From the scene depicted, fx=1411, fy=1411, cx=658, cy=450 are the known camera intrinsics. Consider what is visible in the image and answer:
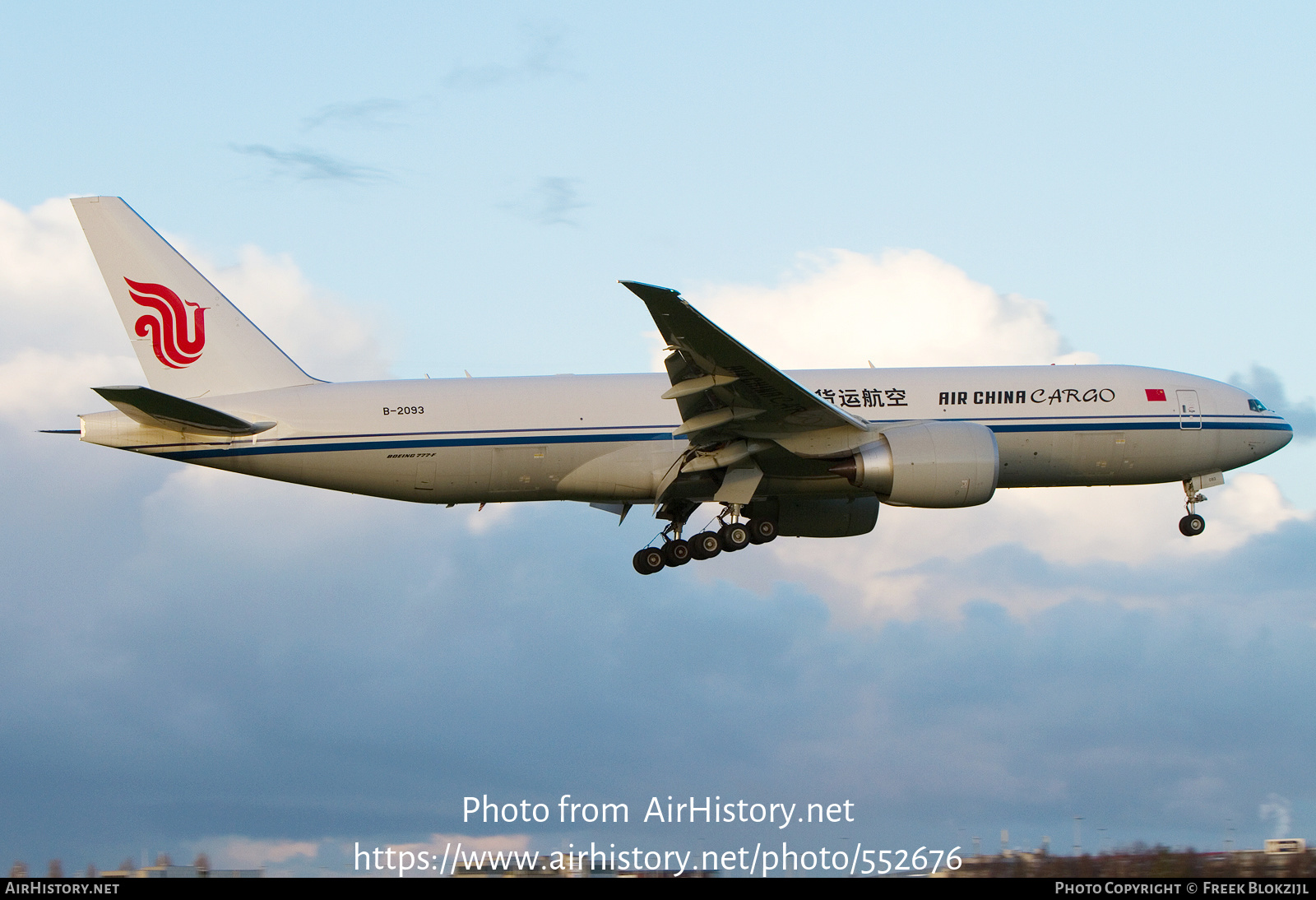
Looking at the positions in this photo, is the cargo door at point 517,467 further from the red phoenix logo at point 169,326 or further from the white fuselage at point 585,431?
the red phoenix logo at point 169,326

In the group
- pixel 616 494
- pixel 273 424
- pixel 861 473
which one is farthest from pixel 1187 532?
pixel 273 424

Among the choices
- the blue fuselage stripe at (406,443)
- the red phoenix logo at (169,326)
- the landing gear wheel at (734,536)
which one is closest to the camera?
the blue fuselage stripe at (406,443)

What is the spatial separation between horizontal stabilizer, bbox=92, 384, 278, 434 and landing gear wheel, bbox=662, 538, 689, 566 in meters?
10.5

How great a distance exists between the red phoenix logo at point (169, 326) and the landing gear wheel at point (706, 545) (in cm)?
1350

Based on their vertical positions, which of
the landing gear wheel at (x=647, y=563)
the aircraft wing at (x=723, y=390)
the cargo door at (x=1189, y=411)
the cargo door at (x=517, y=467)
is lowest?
the landing gear wheel at (x=647, y=563)

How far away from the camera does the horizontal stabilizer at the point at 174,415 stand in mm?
31891

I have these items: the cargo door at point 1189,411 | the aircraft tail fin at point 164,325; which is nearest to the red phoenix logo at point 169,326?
the aircraft tail fin at point 164,325

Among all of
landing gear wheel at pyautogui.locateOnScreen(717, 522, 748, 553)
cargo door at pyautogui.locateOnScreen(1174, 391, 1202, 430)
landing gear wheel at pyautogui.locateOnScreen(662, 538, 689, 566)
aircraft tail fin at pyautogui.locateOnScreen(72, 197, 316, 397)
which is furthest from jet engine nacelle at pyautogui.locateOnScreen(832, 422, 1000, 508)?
aircraft tail fin at pyautogui.locateOnScreen(72, 197, 316, 397)

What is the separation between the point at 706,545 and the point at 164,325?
14.9m

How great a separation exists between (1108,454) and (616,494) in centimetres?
1274

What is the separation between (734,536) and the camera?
36.5 m

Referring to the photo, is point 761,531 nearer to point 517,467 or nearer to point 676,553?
point 676,553

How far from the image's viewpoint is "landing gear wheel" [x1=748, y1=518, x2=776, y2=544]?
37.2 meters

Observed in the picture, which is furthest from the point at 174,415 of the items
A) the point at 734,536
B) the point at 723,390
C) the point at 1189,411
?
the point at 1189,411
